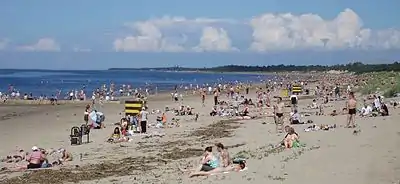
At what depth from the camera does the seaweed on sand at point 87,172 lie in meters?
14.0

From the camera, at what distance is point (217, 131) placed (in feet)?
82.0

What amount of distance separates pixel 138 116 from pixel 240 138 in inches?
276

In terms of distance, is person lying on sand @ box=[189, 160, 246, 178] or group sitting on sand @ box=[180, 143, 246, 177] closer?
person lying on sand @ box=[189, 160, 246, 178]

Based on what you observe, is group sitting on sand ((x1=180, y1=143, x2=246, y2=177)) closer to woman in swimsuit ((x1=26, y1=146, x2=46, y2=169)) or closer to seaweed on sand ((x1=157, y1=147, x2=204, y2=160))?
seaweed on sand ((x1=157, y1=147, x2=204, y2=160))

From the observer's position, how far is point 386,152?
14.5 m

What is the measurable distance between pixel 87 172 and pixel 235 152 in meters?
4.52

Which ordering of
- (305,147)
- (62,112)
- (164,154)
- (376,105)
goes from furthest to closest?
(62,112) < (376,105) < (164,154) < (305,147)

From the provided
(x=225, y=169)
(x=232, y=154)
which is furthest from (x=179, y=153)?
(x=225, y=169)

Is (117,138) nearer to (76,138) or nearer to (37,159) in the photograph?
(76,138)

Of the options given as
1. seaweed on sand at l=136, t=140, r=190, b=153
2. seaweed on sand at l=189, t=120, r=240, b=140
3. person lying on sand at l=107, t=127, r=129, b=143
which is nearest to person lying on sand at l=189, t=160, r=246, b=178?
seaweed on sand at l=136, t=140, r=190, b=153

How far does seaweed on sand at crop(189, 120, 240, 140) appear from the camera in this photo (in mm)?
23219

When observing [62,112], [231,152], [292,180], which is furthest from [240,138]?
[62,112]

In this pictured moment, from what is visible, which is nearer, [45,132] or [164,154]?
[164,154]

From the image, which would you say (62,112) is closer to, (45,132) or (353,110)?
(45,132)
